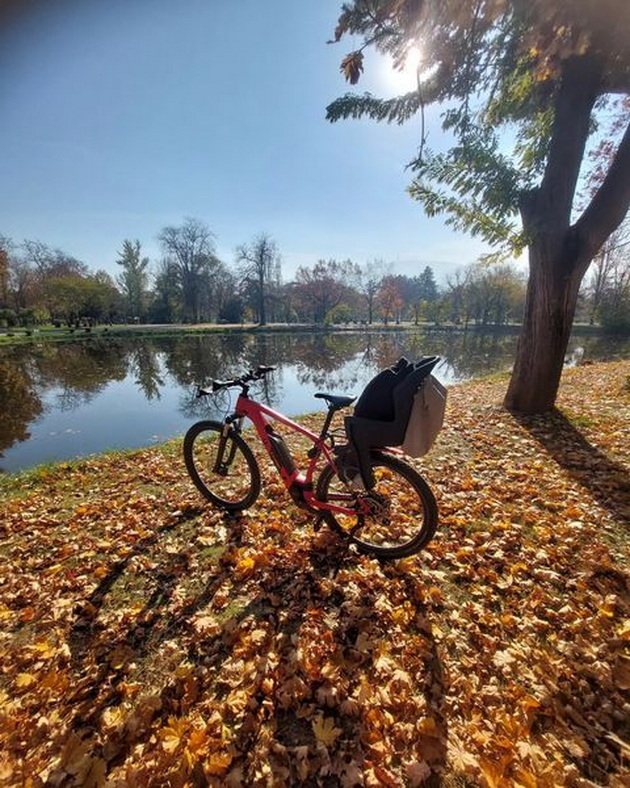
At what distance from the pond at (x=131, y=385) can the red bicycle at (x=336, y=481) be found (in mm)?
453

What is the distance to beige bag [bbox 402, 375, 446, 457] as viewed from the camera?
2.55 meters

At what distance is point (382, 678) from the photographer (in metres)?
2.11

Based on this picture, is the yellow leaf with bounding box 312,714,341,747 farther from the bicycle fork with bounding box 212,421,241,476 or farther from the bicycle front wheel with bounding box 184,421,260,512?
the bicycle fork with bounding box 212,421,241,476

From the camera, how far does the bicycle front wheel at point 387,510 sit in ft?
9.04

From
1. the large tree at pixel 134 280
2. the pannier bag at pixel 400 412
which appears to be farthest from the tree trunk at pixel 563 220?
the large tree at pixel 134 280

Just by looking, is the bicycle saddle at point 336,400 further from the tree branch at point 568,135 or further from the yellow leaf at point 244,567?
the tree branch at point 568,135

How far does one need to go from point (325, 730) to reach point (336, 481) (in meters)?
1.87

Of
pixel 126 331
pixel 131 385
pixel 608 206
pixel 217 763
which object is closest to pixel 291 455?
pixel 217 763

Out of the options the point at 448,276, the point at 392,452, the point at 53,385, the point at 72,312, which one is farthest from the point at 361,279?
the point at 392,452

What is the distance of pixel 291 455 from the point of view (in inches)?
133

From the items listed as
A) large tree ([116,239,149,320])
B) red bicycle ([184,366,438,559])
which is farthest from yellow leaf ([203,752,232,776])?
large tree ([116,239,149,320])

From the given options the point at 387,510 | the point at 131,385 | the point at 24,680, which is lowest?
the point at 131,385

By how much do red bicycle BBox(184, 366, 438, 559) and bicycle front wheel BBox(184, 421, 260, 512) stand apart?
0.01 metres

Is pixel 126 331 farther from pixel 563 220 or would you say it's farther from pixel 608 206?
pixel 608 206
